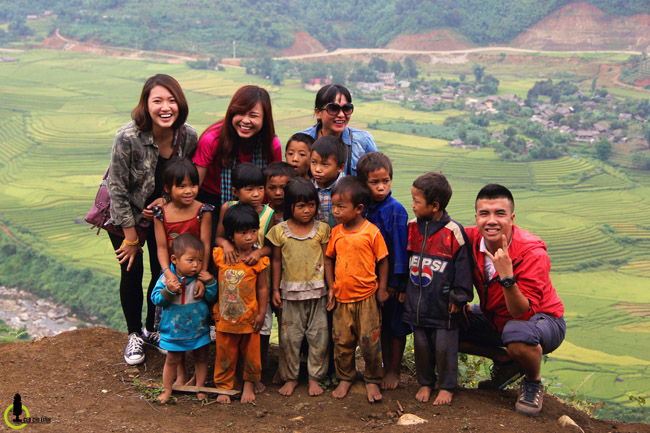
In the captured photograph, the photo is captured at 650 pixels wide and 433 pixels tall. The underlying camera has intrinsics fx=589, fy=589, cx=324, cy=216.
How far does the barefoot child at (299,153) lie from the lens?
3.32 metres

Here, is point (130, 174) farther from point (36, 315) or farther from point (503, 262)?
point (36, 315)

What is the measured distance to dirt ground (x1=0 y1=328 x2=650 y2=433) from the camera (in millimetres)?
2818

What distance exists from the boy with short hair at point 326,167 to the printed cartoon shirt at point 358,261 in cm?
25

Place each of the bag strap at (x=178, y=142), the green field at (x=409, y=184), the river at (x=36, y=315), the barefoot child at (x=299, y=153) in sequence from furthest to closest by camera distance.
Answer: the river at (x=36, y=315) < the green field at (x=409, y=184) < the bag strap at (x=178, y=142) < the barefoot child at (x=299, y=153)

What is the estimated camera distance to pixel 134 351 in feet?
11.7

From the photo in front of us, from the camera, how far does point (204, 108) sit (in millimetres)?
40594

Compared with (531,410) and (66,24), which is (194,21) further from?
(531,410)

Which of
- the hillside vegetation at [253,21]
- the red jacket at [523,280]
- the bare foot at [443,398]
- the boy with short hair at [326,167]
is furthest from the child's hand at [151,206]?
the hillside vegetation at [253,21]

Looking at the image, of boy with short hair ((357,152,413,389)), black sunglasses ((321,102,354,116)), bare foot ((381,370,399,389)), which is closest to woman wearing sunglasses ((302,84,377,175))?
black sunglasses ((321,102,354,116))

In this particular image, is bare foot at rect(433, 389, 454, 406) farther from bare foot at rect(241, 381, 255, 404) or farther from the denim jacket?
the denim jacket

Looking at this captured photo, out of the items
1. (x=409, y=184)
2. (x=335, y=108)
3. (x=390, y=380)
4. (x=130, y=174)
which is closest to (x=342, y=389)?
(x=390, y=380)

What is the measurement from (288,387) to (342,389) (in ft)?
0.97

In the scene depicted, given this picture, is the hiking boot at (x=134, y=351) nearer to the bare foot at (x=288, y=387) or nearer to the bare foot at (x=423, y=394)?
the bare foot at (x=288, y=387)

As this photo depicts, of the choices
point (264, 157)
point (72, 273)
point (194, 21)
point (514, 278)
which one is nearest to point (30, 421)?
point (264, 157)
